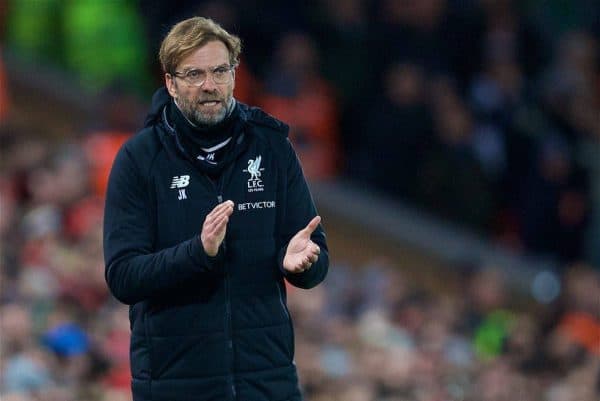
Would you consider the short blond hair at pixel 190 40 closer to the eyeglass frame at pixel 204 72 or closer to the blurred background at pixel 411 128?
the eyeglass frame at pixel 204 72

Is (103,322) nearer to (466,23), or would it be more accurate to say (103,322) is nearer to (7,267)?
(7,267)

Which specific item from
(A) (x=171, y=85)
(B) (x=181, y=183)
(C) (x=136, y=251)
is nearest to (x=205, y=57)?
(A) (x=171, y=85)

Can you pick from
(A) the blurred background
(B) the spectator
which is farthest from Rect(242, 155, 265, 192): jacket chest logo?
(B) the spectator

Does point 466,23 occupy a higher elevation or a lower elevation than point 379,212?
higher

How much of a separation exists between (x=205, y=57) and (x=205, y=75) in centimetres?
6

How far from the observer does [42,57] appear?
40.6ft

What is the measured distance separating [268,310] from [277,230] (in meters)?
0.27

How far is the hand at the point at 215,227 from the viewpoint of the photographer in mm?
4672

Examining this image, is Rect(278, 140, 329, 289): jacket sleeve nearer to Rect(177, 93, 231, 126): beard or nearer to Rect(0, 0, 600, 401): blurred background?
Rect(177, 93, 231, 126): beard

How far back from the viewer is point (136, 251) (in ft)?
15.9

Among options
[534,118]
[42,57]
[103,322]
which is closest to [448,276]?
[534,118]

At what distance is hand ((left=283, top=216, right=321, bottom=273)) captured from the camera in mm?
4797

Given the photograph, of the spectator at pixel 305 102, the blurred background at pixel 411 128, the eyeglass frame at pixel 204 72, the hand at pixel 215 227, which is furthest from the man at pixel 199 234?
the spectator at pixel 305 102

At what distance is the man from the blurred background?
208 inches
